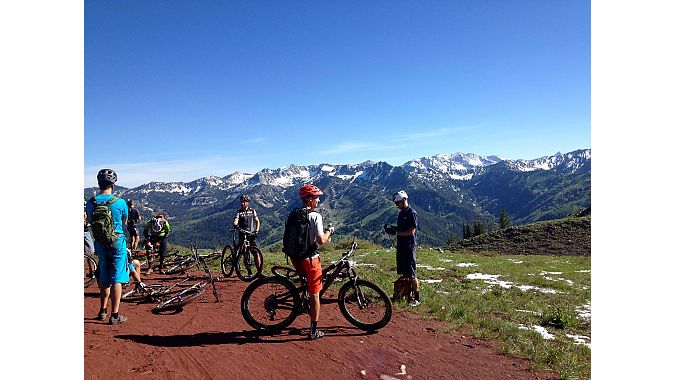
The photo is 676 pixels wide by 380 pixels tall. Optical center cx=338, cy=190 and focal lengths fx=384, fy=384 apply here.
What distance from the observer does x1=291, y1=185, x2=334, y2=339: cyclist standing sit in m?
7.06

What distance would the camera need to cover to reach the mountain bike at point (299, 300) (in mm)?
7680

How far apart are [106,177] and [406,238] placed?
6947 millimetres

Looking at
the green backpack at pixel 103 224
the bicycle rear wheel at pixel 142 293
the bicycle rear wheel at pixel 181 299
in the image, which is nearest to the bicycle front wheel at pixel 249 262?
the bicycle rear wheel at pixel 181 299

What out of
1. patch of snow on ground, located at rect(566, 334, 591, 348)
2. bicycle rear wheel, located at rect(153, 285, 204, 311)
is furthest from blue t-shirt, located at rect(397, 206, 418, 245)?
bicycle rear wheel, located at rect(153, 285, 204, 311)

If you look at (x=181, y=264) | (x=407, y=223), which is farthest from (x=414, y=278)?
(x=181, y=264)

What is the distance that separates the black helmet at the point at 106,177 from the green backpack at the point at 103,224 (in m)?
0.37

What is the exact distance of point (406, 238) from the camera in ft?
32.7

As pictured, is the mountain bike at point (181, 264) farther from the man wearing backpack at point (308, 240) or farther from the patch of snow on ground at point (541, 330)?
the patch of snow on ground at point (541, 330)

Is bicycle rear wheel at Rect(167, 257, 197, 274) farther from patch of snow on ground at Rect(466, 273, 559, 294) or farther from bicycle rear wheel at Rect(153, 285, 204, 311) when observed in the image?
patch of snow on ground at Rect(466, 273, 559, 294)

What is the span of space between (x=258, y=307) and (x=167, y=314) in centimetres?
253
